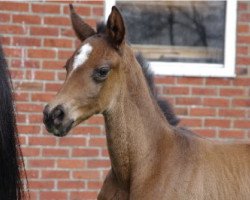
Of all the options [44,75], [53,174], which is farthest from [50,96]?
[53,174]

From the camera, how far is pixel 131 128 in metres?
3.58

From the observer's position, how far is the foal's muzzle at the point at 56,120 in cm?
323

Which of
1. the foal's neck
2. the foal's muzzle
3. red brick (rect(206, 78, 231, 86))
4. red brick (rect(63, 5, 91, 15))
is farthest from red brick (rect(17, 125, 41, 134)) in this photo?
the foal's muzzle

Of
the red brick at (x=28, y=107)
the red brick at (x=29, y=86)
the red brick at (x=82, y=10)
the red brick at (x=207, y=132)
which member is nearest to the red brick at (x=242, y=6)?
the red brick at (x=207, y=132)

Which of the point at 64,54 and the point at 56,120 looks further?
the point at 64,54

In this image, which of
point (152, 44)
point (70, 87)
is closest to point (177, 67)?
point (152, 44)

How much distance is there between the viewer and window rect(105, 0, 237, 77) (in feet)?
17.7

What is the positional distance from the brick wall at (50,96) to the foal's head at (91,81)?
1730 mm

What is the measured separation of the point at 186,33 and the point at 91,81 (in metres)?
2.24

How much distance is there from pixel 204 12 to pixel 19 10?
1555 millimetres

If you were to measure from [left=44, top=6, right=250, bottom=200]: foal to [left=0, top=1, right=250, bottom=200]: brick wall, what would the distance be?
153 centimetres

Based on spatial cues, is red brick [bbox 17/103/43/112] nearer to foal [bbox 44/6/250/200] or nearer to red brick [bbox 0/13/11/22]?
red brick [bbox 0/13/11/22]

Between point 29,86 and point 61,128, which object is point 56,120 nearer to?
point 61,128

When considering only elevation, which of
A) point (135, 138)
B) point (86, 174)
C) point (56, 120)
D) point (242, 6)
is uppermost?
point (242, 6)
